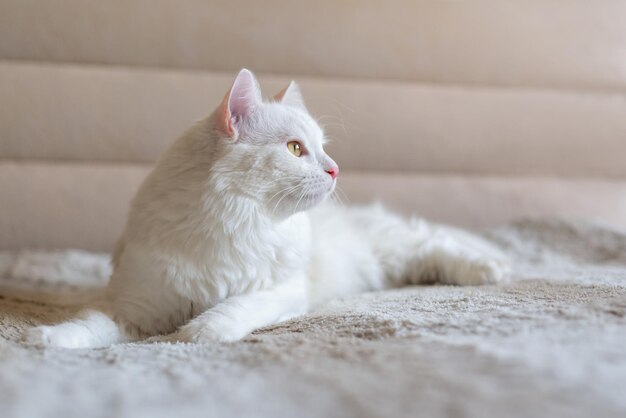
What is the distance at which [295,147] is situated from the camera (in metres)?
1.29

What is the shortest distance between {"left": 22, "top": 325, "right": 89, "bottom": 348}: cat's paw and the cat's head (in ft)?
1.28

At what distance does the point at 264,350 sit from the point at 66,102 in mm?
1485

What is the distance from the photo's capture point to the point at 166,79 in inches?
83.0

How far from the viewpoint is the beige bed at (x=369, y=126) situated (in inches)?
48.9

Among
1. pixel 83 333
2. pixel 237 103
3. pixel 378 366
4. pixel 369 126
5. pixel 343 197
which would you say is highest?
pixel 369 126

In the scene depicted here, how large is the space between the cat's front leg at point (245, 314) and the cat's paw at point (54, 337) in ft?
0.56

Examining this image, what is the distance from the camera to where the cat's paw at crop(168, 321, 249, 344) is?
1.06m

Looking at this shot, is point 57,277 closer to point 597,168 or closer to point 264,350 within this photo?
point 264,350

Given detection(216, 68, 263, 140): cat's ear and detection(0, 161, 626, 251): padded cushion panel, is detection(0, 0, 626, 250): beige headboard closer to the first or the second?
detection(0, 161, 626, 251): padded cushion panel

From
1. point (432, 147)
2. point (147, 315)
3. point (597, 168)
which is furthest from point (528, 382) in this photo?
point (597, 168)

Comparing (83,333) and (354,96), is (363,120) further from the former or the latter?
(83,333)

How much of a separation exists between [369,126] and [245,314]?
1252 mm

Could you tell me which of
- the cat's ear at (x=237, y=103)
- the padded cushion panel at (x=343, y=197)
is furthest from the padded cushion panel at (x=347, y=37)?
the cat's ear at (x=237, y=103)

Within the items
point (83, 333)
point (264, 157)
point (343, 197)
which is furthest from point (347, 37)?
point (83, 333)
